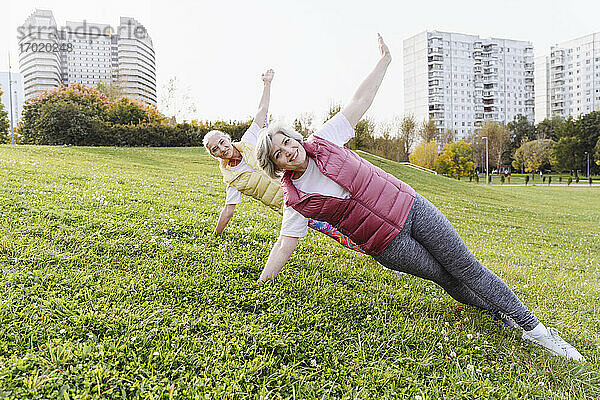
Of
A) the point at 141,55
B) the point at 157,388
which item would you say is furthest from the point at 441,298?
the point at 141,55

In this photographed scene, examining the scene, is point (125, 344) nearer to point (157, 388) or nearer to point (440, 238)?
point (157, 388)

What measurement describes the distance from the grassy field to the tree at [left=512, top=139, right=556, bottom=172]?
60.4 meters

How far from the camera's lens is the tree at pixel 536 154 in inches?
2352

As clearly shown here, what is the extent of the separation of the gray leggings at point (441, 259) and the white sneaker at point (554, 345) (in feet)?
0.46

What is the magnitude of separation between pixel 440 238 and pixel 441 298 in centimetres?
146

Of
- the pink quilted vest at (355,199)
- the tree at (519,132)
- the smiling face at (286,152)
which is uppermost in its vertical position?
the tree at (519,132)

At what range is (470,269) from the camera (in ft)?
11.8

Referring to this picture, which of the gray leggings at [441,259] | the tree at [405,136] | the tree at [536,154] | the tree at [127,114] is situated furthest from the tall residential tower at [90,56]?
the gray leggings at [441,259]

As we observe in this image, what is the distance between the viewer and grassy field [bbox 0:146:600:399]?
281 cm

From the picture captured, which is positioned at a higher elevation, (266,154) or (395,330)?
(266,154)

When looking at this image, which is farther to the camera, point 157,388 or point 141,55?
point 141,55

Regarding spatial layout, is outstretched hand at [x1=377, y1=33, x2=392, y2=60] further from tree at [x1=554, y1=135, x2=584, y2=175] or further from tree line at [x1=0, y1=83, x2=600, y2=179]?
tree at [x1=554, y1=135, x2=584, y2=175]

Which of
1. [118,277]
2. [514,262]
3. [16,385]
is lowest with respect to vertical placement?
[514,262]

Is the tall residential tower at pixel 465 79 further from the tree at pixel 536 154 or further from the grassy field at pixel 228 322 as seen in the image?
the grassy field at pixel 228 322
